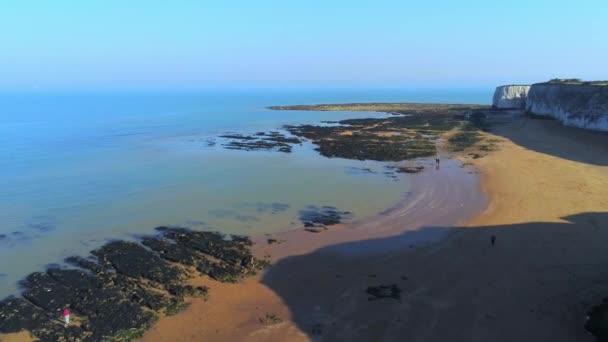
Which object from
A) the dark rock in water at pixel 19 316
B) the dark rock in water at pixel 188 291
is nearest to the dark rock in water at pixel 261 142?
the dark rock in water at pixel 188 291

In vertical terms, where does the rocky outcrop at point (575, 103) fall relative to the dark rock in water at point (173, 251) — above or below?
above

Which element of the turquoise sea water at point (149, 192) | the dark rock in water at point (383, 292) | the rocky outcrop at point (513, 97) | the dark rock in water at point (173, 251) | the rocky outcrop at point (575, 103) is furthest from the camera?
the rocky outcrop at point (513, 97)

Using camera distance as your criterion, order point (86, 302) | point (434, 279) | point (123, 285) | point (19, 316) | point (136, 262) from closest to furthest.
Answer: point (19, 316)
point (86, 302)
point (123, 285)
point (434, 279)
point (136, 262)

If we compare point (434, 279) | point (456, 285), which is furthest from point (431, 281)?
point (456, 285)

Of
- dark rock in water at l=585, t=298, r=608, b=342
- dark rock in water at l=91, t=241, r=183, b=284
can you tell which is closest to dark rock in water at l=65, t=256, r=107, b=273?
dark rock in water at l=91, t=241, r=183, b=284

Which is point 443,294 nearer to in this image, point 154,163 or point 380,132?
point 154,163

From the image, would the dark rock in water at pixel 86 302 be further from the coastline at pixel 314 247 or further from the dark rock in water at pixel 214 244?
the dark rock in water at pixel 214 244

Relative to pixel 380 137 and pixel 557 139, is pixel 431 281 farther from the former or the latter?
pixel 557 139

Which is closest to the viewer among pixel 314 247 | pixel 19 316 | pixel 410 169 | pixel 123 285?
pixel 19 316
